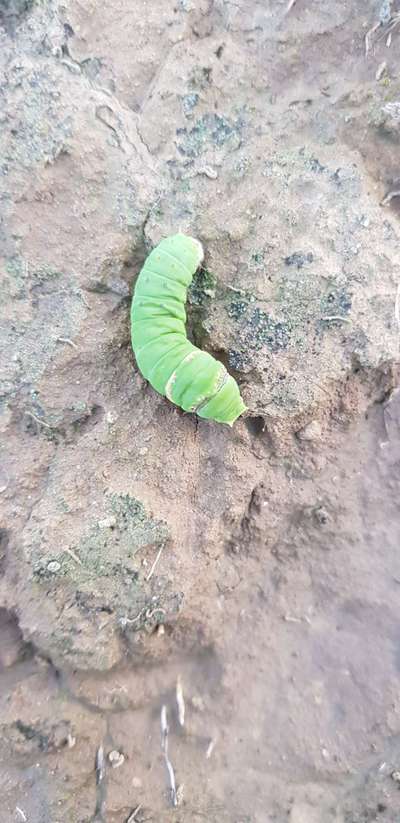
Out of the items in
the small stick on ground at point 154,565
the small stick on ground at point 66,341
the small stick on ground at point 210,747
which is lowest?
the small stick on ground at point 210,747

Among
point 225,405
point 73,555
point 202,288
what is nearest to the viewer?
point 225,405

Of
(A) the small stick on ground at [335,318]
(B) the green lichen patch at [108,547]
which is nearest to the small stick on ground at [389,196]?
(A) the small stick on ground at [335,318]

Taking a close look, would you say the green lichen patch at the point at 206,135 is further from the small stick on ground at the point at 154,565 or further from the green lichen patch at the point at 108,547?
the small stick on ground at the point at 154,565

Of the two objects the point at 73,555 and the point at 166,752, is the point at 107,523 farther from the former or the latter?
the point at 166,752

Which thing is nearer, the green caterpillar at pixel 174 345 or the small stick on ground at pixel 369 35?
the green caterpillar at pixel 174 345

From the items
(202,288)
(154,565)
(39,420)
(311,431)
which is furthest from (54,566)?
(202,288)
